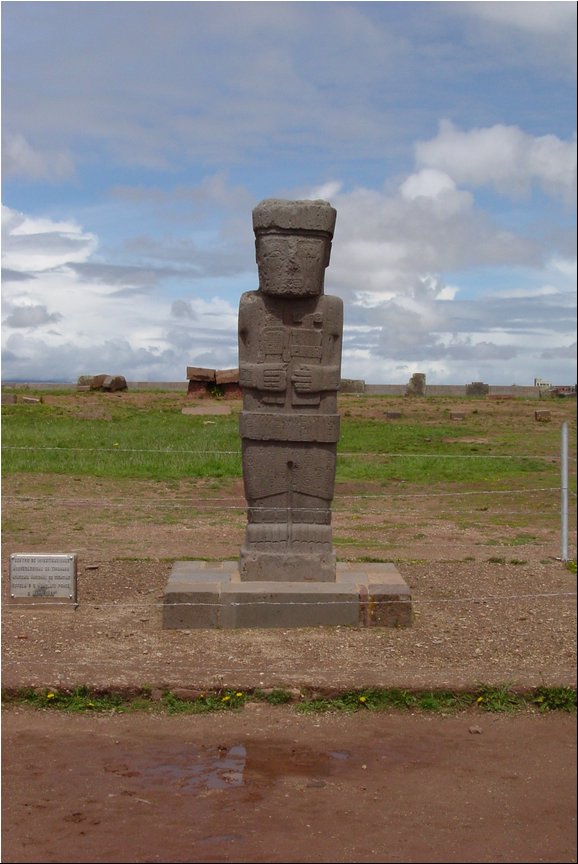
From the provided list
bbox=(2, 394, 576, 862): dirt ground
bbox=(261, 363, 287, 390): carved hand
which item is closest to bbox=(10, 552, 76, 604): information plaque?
bbox=(2, 394, 576, 862): dirt ground

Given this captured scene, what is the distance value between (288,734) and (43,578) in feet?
11.0

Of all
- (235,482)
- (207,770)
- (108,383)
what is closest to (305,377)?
(207,770)

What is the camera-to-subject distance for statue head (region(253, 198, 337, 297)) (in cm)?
889

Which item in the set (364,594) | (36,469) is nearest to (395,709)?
(364,594)

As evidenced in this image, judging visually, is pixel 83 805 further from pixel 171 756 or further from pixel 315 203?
pixel 315 203

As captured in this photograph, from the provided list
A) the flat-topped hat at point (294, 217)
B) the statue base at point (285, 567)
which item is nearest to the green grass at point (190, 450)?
the statue base at point (285, 567)

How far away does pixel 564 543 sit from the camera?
1108 centimetres

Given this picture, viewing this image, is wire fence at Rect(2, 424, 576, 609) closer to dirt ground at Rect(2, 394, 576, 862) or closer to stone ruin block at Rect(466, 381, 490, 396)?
dirt ground at Rect(2, 394, 576, 862)

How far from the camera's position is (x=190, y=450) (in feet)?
62.8

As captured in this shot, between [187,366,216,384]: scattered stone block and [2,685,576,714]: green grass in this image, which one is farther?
[187,366,216,384]: scattered stone block

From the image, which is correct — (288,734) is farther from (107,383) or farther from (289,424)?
(107,383)

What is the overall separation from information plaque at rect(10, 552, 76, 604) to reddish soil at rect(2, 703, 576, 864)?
2.13 metres

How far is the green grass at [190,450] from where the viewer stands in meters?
17.7

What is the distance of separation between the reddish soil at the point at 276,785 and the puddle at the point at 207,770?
1 centimetres
